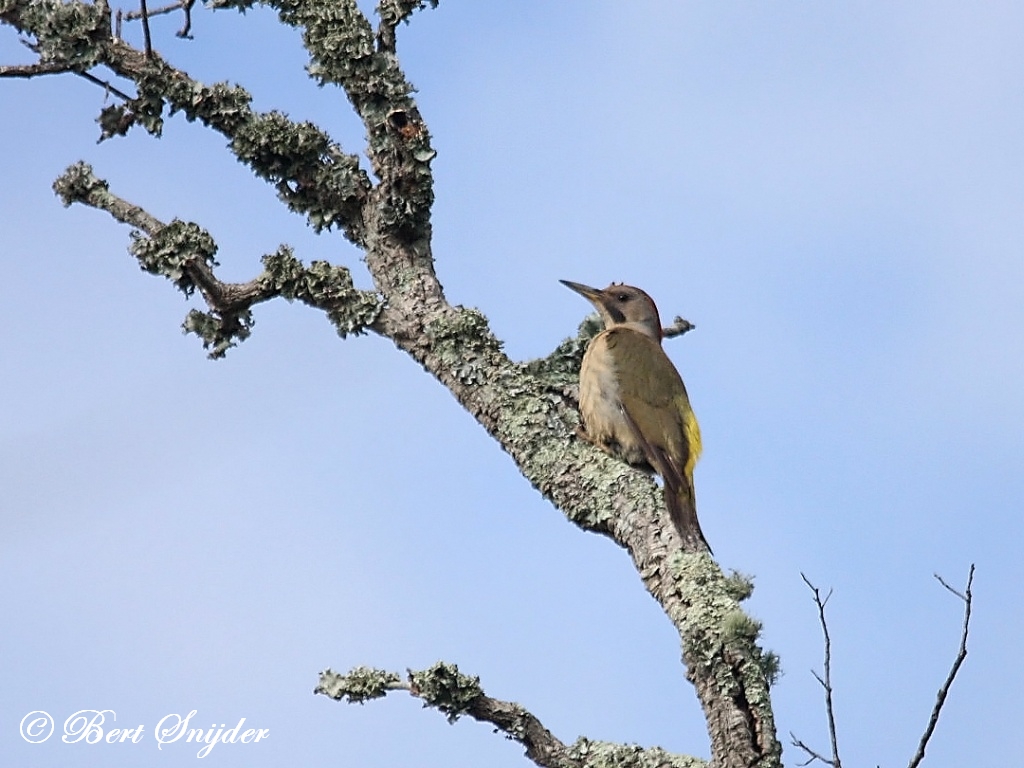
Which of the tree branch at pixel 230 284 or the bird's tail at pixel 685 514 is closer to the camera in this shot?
the bird's tail at pixel 685 514

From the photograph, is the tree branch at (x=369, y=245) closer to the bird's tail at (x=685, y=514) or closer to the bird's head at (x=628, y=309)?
the bird's tail at (x=685, y=514)

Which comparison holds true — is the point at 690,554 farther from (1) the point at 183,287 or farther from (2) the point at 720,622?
(1) the point at 183,287

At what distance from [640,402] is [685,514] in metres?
1.62

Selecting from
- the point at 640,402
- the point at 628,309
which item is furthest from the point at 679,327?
the point at 628,309

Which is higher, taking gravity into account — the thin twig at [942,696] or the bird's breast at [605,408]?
the bird's breast at [605,408]

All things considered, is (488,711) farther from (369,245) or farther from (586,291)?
(586,291)

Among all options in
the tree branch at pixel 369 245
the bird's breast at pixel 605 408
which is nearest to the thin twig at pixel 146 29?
the tree branch at pixel 369 245

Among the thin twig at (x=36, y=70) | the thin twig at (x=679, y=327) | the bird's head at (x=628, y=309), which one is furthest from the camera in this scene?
the bird's head at (x=628, y=309)

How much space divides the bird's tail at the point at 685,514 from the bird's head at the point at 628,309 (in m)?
2.29

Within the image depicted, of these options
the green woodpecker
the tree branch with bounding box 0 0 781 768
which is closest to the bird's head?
the green woodpecker

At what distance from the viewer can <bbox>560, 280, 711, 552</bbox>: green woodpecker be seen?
5.59 meters

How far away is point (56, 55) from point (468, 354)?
2412 millimetres

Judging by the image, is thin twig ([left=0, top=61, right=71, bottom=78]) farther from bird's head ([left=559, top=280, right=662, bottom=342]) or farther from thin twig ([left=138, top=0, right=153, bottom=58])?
bird's head ([left=559, top=280, right=662, bottom=342])

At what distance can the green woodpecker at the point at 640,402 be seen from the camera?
559cm
